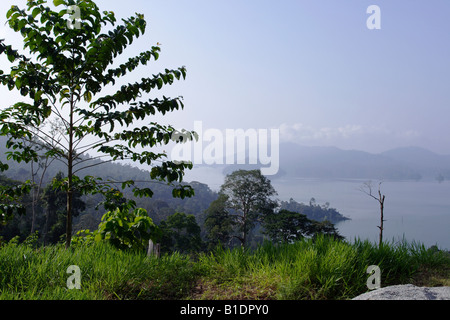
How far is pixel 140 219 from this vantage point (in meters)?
3.88

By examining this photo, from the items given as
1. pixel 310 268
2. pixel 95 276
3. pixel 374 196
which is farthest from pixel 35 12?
pixel 374 196

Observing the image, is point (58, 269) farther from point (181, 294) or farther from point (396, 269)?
point (396, 269)

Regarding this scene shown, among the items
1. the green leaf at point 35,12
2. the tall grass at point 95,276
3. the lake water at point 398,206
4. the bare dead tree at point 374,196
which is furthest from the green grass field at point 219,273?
the lake water at point 398,206

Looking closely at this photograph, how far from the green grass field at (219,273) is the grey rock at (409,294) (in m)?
0.39

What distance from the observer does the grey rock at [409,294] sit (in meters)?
2.37

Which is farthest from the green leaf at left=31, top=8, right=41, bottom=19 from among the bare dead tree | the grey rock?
the bare dead tree

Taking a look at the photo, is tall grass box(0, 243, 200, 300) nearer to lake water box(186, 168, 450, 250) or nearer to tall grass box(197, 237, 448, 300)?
tall grass box(197, 237, 448, 300)

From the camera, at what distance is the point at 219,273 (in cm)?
342

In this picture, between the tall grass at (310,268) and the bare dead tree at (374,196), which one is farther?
the bare dead tree at (374,196)

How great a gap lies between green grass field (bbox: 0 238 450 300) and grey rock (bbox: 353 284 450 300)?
15.3 inches

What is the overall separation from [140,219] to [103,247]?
0.52 metres

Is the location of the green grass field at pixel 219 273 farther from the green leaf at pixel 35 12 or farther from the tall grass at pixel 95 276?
the green leaf at pixel 35 12

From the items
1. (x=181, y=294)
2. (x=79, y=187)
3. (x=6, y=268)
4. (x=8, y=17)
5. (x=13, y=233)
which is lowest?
(x=13, y=233)
